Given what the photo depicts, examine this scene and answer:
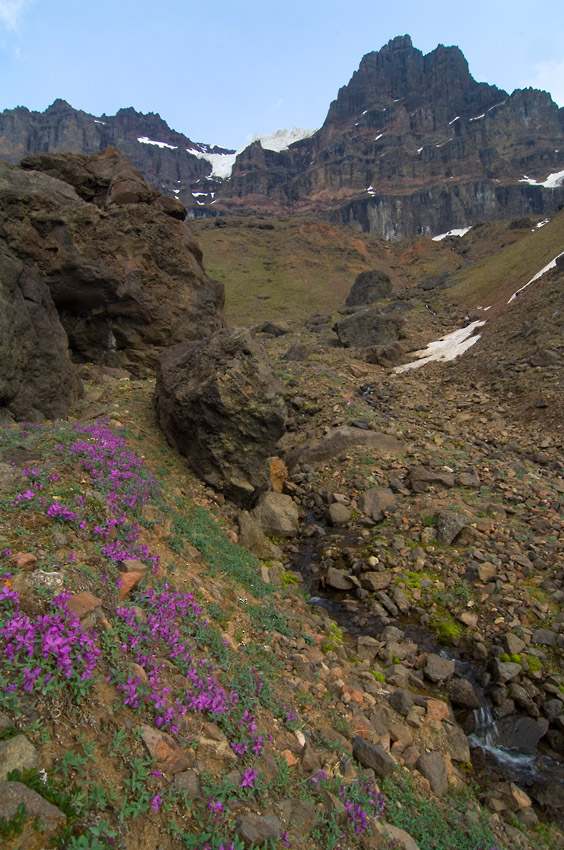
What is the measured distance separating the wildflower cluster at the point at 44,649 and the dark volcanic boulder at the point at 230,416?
22.3 feet

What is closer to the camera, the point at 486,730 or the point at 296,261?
the point at 486,730

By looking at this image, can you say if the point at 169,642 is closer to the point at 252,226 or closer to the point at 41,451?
the point at 41,451

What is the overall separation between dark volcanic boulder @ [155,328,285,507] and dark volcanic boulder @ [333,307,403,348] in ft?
69.7

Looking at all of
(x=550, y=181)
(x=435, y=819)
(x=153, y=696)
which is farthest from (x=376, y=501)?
(x=550, y=181)

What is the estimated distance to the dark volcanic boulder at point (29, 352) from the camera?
9.51 meters

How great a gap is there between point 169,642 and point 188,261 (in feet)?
54.2

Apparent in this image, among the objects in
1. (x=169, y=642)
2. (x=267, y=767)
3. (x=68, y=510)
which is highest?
(x=68, y=510)

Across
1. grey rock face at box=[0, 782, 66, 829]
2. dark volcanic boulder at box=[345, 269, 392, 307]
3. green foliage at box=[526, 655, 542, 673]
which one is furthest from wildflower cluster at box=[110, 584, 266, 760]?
dark volcanic boulder at box=[345, 269, 392, 307]

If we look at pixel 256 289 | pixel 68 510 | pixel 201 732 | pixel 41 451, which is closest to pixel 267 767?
pixel 201 732

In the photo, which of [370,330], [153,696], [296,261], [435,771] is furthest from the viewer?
[296,261]

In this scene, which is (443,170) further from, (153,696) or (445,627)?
(153,696)

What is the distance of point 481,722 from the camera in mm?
6730

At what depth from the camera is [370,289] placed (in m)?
52.8

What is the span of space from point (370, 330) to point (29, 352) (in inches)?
983
